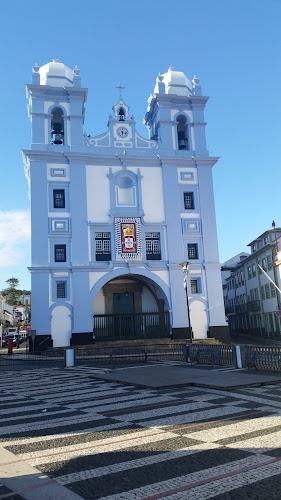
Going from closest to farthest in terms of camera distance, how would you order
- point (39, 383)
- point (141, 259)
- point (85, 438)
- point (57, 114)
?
1. point (85, 438)
2. point (39, 383)
3. point (141, 259)
4. point (57, 114)

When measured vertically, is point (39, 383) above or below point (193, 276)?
below

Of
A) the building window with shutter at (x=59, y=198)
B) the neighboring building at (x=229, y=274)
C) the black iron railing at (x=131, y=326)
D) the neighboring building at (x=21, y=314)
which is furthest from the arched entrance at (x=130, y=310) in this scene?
the neighboring building at (x=21, y=314)

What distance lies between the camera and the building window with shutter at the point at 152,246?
34.3 metres

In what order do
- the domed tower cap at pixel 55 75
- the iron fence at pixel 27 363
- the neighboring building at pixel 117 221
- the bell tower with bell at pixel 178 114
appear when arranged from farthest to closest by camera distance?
the bell tower with bell at pixel 178 114
the domed tower cap at pixel 55 75
the neighboring building at pixel 117 221
the iron fence at pixel 27 363

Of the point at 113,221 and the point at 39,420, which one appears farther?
the point at 113,221

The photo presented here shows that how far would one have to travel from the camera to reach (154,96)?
36594 millimetres

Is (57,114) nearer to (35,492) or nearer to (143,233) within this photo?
(143,233)

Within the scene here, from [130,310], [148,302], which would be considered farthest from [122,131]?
[130,310]

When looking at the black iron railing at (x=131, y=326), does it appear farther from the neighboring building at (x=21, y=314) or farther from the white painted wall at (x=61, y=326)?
the neighboring building at (x=21, y=314)

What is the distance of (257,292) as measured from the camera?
51688 mm

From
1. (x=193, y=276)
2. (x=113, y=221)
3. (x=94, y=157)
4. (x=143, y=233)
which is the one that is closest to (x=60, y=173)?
(x=94, y=157)

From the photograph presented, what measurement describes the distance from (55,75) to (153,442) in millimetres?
34510

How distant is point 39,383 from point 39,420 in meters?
6.48

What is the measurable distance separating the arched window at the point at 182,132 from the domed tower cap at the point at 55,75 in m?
9.68
